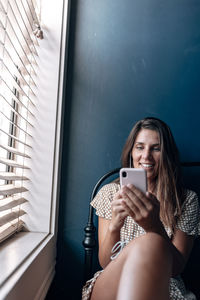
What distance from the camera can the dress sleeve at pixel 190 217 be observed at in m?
1.15

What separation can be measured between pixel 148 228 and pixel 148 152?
46 cm

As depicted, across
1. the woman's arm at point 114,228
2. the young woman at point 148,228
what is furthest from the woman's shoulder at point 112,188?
the woman's arm at point 114,228

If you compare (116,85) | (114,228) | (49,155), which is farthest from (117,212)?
(116,85)

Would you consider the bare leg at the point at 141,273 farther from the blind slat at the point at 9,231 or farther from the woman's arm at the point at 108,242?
the blind slat at the point at 9,231

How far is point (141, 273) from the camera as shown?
2.09 ft

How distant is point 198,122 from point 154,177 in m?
0.43

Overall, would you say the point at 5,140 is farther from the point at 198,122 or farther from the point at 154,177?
the point at 198,122

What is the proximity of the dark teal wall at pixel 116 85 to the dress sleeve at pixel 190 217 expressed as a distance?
0.29 m

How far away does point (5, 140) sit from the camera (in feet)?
3.73

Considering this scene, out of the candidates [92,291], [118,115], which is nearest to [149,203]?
[92,291]

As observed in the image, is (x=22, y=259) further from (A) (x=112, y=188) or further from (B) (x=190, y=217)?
(B) (x=190, y=217)

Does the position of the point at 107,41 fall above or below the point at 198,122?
above

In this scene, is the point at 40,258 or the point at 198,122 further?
the point at 198,122

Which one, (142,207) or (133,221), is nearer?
(142,207)
